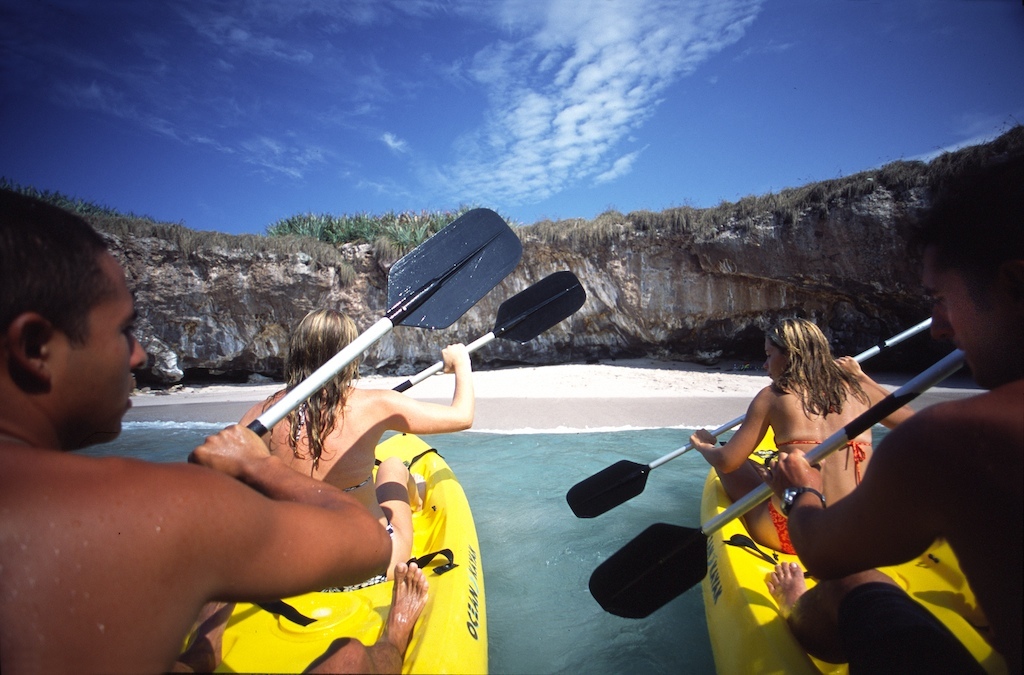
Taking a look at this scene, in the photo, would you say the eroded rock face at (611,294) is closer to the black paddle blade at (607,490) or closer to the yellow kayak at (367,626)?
the black paddle blade at (607,490)

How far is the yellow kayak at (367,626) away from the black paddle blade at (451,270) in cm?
143

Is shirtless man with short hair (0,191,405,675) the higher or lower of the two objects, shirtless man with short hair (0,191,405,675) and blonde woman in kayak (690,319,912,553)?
the higher

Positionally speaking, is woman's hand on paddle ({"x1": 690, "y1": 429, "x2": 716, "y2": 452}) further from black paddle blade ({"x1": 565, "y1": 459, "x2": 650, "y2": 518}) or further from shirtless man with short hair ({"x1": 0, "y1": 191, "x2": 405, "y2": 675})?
shirtless man with short hair ({"x1": 0, "y1": 191, "x2": 405, "y2": 675})

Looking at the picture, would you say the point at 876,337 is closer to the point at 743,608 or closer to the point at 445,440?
the point at 445,440

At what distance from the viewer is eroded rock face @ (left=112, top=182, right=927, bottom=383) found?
36.6 ft

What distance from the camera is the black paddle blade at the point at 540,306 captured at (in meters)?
3.62

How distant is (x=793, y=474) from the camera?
1650mm

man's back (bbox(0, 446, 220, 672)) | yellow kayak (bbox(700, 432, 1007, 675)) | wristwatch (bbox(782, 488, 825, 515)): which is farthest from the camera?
yellow kayak (bbox(700, 432, 1007, 675))

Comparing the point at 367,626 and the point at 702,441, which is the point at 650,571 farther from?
the point at 367,626

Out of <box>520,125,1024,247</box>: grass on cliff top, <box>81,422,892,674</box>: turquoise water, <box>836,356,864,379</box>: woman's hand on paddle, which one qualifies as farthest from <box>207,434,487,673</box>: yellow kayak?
<box>520,125,1024,247</box>: grass on cliff top

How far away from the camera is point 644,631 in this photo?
2936mm

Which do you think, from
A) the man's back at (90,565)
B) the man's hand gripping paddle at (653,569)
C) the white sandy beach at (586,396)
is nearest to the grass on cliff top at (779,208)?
the white sandy beach at (586,396)

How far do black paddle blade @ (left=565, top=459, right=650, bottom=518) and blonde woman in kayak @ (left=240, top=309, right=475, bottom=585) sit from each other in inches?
50.0

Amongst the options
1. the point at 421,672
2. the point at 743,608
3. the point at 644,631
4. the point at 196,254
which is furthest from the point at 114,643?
the point at 196,254
